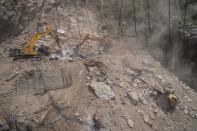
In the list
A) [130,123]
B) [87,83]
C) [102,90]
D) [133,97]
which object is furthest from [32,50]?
[130,123]

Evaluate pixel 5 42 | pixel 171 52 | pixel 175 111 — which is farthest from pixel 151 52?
pixel 5 42

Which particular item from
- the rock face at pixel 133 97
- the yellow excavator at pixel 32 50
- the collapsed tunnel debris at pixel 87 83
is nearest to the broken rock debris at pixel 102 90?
the collapsed tunnel debris at pixel 87 83

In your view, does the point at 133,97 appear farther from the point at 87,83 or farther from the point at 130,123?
the point at 87,83

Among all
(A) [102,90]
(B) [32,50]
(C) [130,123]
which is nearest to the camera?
(C) [130,123]

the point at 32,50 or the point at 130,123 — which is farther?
the point at 32,50

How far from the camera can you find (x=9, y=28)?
8656 mm

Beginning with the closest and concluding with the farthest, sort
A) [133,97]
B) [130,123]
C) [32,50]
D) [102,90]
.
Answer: [130,123] < [102,90] < [133,97] < [32,50]

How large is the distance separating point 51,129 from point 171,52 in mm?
4862

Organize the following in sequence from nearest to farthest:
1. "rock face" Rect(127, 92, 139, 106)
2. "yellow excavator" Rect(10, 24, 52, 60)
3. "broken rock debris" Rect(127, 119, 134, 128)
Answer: "broken rock debris" Rect(127, 119, 134, 128), "rock face" Rect(127, 92, 139, 106), "yellow excavator" Rect(10, 24, 52, 60)

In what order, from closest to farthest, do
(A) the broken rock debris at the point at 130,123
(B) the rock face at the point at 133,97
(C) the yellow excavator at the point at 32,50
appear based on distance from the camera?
(A) the broken rock debris at the point at 130,123 < (B) the rock face at the point at 133,97 < (C) the yellow excavator at the point at 32,50

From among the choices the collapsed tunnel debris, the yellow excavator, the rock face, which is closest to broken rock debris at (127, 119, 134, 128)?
the collapsed tunnel debris

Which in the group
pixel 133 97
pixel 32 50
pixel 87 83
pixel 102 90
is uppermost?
pixel 32 50

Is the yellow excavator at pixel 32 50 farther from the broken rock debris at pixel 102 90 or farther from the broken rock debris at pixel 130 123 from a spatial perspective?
the broken rock debris at pixel 130 123

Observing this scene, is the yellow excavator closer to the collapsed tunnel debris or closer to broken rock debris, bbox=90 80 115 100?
the collapsed tunnel debris
